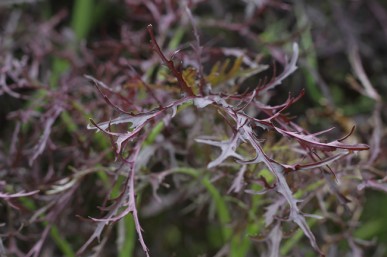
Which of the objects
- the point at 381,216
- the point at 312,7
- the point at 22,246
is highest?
the point at 312,7

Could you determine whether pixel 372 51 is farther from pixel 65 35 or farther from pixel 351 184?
pixel 65 35

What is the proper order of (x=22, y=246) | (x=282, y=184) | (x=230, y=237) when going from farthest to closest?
(x=22, y=246) < (x=230, y=237) < (x=282, y=184)

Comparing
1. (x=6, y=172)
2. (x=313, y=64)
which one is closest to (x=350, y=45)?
(x=313, y=64)

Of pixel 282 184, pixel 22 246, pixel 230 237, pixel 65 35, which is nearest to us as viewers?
pixel 282 184

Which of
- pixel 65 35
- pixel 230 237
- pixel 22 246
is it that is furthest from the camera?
pixel 65 35

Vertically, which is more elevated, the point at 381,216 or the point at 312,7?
the point at 312,7

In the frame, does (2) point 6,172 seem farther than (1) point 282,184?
Yes

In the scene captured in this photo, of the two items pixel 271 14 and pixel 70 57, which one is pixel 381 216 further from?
pixel 70 57

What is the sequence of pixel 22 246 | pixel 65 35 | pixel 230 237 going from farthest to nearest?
1. pixel 65 35
2. pixel 22 246
3. pixel 230 237

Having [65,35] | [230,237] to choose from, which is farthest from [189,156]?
[65,35]
